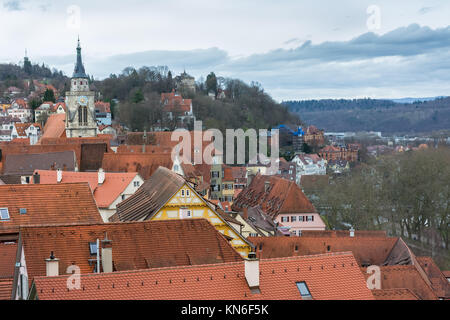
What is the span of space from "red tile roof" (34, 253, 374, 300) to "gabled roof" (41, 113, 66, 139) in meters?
62.8

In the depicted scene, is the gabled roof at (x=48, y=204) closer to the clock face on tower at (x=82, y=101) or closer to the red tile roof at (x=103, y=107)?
the clock face on tower at (x=82, y=101)

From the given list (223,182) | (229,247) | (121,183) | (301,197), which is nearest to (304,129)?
(223,182)

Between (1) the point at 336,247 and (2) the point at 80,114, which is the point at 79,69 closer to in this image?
(2) the point at 80,114

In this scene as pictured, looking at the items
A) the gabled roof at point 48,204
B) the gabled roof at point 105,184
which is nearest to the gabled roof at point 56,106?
the gabled roof at point 105,184

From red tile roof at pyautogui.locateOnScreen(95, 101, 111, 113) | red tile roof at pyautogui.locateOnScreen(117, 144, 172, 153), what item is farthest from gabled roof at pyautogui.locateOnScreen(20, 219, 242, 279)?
red tile roof at pyautogui.locateOnScreen(95, 101, 111, 113)

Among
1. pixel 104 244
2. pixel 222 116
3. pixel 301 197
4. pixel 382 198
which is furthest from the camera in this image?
pixel 222 116

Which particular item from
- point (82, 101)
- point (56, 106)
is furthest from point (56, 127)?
point (56, 106)

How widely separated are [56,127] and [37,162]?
90.2 ft

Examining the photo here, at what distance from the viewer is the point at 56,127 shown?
7538 cm

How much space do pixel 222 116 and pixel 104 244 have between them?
8314 centimetres

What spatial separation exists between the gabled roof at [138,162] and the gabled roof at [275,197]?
7.13m

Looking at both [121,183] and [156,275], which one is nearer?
[156,275]

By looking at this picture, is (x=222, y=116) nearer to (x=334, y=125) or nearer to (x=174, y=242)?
(x=174, y=242)

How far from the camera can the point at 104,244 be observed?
Result: 15523 millimetres
